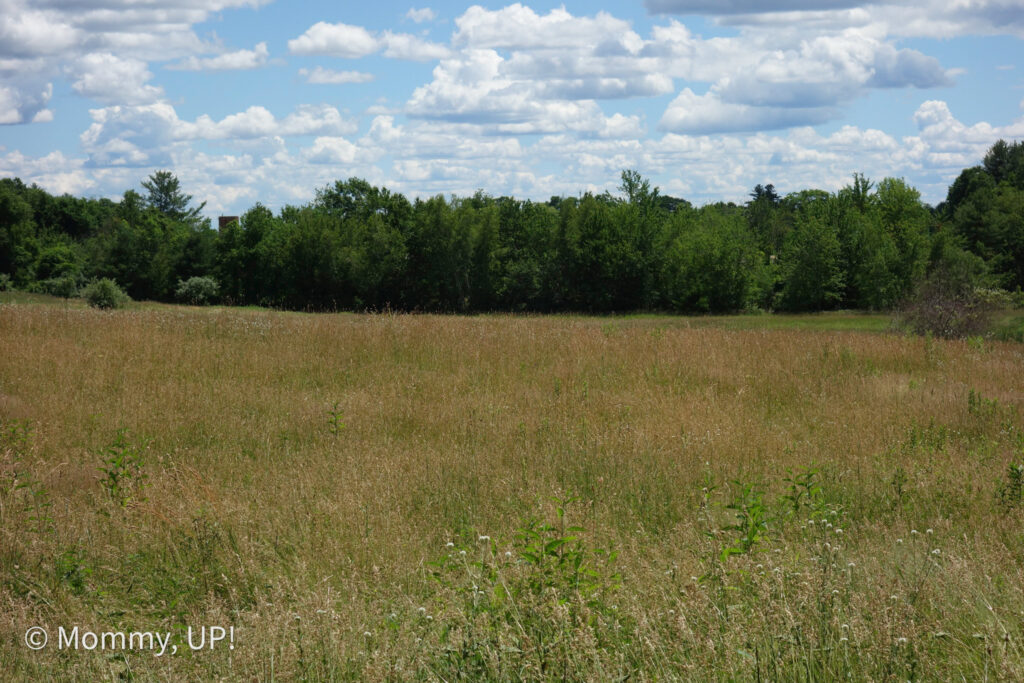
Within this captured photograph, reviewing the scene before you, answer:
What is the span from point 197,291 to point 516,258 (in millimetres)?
21836

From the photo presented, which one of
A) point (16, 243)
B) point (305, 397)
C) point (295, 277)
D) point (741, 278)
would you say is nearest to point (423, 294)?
point (295, 277)

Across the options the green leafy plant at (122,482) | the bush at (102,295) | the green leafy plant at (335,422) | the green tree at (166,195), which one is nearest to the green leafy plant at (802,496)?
the green leafy plant at (335,422)

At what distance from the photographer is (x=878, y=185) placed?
68125 mm

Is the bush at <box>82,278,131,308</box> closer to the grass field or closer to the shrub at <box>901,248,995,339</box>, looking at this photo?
the grass field

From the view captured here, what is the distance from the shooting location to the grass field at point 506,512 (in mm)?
3586

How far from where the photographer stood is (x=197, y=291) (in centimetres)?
5116

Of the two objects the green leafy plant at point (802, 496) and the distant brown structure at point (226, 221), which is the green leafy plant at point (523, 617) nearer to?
the green leafy plant at point (802, 496)

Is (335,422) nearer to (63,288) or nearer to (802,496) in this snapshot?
(802,496)

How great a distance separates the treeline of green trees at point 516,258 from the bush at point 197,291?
1.07 metres

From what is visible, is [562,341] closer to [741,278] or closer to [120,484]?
[120,484]

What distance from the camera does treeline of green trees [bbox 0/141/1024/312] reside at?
5022 centimetres

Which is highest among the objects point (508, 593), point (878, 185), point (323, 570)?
point (878, 185)

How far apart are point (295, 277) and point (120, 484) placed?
47.1m

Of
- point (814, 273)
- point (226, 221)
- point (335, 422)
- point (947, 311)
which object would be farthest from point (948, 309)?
point (226, 221)
